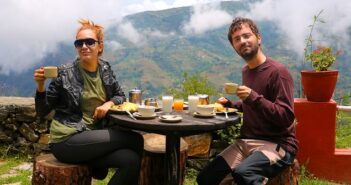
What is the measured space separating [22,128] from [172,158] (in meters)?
3.70

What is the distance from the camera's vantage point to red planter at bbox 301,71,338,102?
5.36 meters

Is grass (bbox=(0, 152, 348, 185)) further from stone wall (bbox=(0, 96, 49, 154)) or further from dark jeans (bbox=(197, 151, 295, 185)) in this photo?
dark jeans (bbox=(197, 151, 295, 185))

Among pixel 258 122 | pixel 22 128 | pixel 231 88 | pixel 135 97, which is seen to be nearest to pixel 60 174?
pixel 135 97

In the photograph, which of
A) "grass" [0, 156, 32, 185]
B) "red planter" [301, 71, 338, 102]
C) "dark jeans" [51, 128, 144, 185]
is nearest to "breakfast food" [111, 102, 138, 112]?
"dark jeans" [51, 128, 144, 185]

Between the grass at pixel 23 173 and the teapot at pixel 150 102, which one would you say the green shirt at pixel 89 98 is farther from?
the grass at pixel 23 173

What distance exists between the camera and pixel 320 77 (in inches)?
211

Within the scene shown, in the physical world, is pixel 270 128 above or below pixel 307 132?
above

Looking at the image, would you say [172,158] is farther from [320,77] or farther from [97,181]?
[320,77]

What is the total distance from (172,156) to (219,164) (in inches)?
17.0

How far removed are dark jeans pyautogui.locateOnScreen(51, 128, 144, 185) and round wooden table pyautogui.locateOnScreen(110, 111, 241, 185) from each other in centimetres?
17

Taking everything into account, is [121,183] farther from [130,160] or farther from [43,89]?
[43,89]

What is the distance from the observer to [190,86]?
8297 millimetres

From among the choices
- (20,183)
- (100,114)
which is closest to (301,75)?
(100,114)

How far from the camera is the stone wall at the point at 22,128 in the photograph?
21.4 feet
